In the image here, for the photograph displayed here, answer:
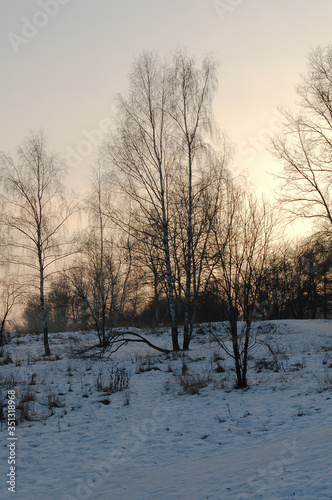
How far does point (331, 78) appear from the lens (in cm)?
1477

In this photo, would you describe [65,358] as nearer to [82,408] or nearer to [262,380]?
[82,408]

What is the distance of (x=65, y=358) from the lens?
14.8m

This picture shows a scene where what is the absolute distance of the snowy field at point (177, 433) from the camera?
13.2 ft

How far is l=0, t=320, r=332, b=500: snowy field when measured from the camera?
4.02 m

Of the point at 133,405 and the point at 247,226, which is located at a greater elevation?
the point at 247,226

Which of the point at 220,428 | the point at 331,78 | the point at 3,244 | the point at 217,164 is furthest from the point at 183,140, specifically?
the point at 220,428

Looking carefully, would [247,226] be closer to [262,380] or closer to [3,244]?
[262,380]

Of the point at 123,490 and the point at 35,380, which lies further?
the point at 35,380

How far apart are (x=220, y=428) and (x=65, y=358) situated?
1030 cm

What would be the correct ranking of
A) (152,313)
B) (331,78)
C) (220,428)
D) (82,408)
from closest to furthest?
(220,428), (82,408), (331,78), (152,313)

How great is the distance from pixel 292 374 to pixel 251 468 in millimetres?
5431

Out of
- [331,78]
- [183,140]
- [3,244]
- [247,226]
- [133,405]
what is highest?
[331,78]

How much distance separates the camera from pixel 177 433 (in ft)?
20.1

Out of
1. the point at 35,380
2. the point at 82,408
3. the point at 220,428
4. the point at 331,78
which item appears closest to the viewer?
the point at 220,428
